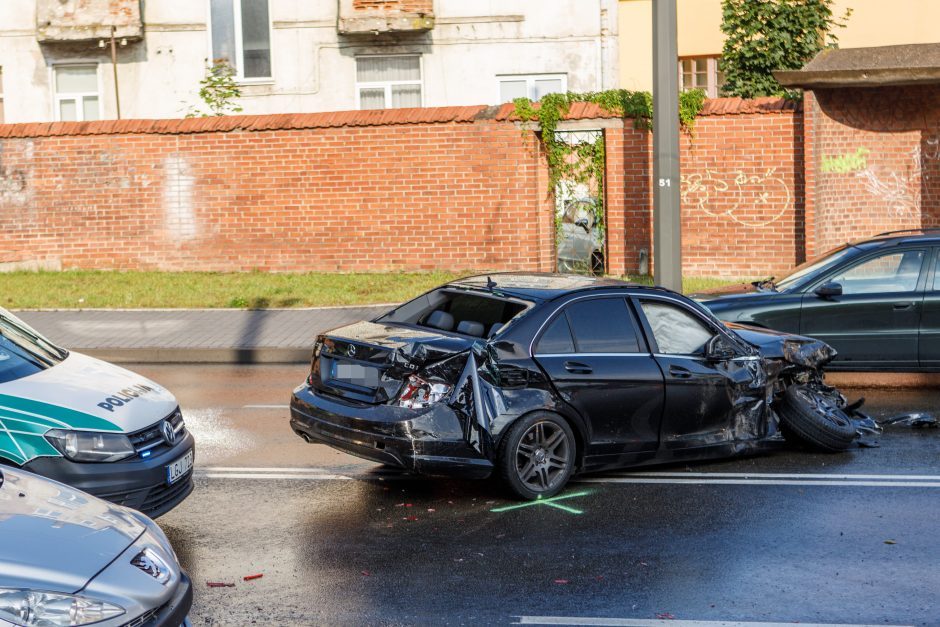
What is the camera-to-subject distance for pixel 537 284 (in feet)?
29.0

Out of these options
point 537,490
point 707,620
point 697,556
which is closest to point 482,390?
point 537,490

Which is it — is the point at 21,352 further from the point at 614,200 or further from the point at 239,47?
the point at 239,47

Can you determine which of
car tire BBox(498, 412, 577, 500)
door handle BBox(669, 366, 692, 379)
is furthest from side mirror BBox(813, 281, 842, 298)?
car tire BBox(498, 412, 577, 500)

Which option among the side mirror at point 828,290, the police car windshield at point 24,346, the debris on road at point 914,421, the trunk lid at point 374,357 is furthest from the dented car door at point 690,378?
the police car windshield at point 24,346

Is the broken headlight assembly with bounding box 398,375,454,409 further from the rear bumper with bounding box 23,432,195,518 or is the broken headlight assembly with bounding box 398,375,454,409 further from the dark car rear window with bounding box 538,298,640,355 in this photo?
the rear bumper with bounding box 23,432,195,518

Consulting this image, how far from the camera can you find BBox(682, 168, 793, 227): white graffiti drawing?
64.0 feet

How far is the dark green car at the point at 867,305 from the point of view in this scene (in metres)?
12.0

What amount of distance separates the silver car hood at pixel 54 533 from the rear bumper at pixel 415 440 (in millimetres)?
2616

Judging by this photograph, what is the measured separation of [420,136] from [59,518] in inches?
641

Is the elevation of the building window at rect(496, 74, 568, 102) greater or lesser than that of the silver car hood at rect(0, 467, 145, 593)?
greater

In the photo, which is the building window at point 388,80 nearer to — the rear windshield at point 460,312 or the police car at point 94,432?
the rear windshield at point 460,312

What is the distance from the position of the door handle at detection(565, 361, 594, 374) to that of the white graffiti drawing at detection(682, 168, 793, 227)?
39.8ft

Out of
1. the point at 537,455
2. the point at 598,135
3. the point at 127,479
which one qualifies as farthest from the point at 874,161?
the point at 127,479

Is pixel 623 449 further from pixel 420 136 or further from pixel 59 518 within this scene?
pixel 420 136
